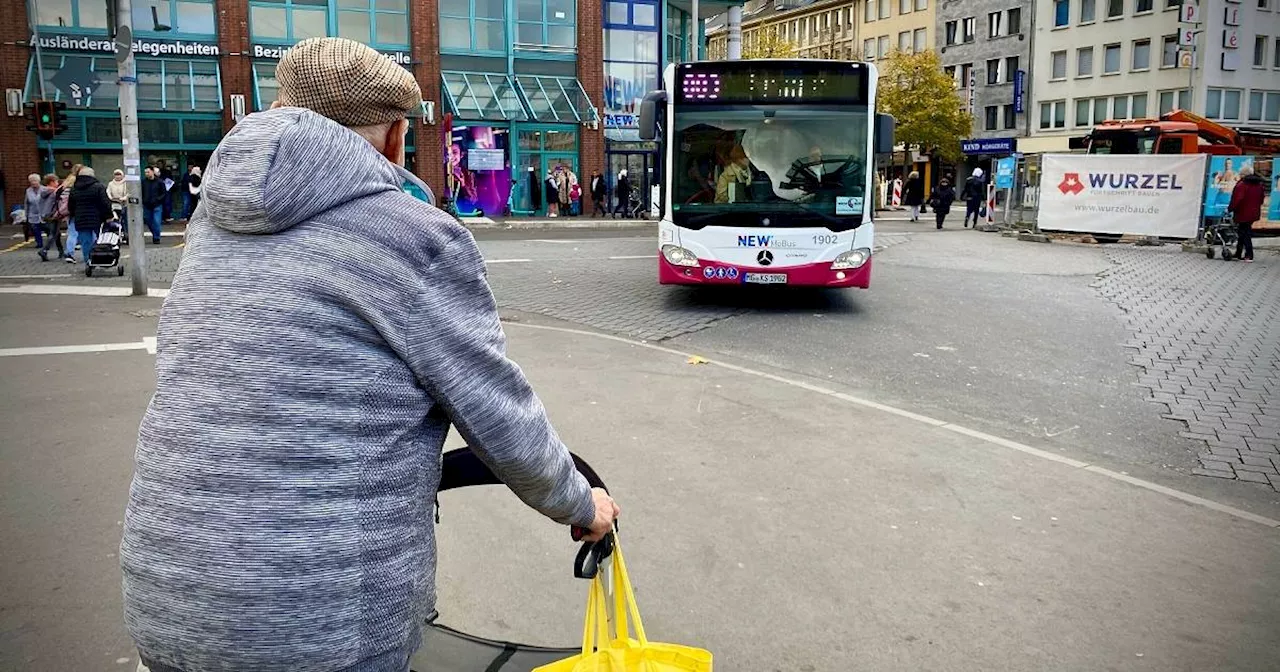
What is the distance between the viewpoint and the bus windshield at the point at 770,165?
1236cm

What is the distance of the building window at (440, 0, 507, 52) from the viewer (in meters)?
37.1

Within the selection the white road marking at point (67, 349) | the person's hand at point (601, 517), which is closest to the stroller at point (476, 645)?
the person's hand at point (601, 517)

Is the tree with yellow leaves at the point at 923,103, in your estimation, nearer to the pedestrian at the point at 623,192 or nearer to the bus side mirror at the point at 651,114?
the pedestrian at the point at 623,192

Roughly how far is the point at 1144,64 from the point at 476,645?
206ft

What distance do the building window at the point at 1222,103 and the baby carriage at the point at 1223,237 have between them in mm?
35486

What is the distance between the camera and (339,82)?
1.92 meters

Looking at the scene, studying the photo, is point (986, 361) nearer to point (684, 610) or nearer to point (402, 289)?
point (684, 610)

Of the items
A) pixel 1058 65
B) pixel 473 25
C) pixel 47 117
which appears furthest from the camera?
pixel 1058 65

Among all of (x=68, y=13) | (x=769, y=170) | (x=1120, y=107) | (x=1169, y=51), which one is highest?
(x=1169, y=51)

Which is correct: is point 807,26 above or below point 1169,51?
above

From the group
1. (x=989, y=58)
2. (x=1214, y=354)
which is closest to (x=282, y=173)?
(x=1214, y=354)

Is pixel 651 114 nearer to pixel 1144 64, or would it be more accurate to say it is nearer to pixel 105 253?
pixel 105 253

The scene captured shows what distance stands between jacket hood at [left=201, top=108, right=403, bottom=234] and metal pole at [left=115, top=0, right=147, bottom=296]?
43.8ft

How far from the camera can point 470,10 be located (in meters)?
37.3
